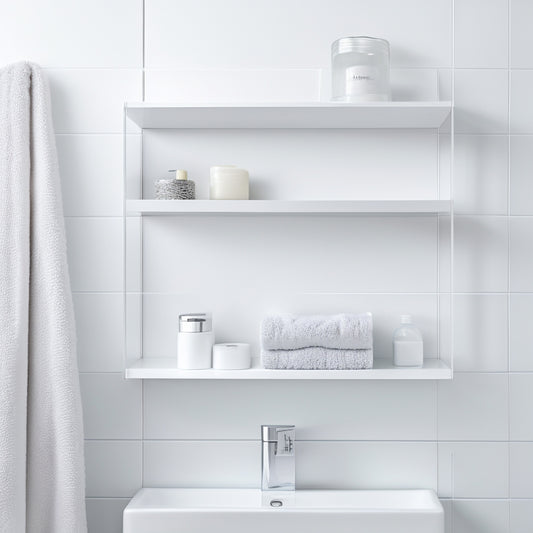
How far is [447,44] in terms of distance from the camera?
1.45m

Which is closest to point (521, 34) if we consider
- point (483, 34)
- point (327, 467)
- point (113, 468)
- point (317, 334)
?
point (483, 34)

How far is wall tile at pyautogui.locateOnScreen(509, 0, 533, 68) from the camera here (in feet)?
4.74

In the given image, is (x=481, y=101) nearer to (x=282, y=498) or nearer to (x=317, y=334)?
(x=317, y=334)

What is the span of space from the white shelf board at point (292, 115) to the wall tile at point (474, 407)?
0.57 meters

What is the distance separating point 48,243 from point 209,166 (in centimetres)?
38

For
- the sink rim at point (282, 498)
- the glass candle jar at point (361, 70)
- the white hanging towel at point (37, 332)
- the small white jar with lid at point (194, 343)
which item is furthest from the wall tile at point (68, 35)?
the sink rim at point (282, 498)

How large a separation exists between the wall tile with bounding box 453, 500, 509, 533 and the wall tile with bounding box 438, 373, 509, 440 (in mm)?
146

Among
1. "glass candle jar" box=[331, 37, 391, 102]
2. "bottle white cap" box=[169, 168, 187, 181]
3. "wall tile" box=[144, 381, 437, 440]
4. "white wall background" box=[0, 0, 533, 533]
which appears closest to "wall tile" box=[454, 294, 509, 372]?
"white wall background" box=[0, 0, 533, 533]

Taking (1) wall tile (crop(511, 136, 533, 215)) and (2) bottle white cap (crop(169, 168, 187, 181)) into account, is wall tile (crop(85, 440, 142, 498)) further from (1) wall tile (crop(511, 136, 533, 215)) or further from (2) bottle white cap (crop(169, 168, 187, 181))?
(1) wall tile (crop(511, 136, 533, 215))

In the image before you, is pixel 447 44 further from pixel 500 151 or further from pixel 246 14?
pixel 246 14

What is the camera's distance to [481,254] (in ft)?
4.73

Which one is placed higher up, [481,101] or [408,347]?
[481,101]

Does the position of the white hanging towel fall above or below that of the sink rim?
above

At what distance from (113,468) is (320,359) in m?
0.54
